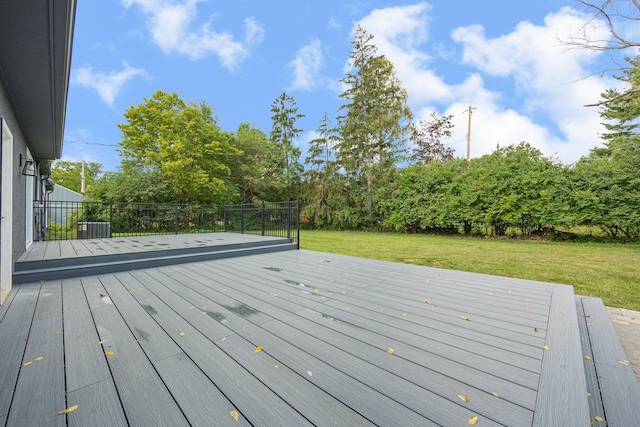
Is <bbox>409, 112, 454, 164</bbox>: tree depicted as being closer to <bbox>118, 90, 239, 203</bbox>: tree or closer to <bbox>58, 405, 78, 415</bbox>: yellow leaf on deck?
<bbox>118, 90, 239, 203</bbox>: tree

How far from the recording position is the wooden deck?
1190mm

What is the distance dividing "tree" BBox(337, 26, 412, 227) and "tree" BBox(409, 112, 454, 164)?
3666mm

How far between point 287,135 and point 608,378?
59.9ft

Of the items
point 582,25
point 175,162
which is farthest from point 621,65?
point 175,162

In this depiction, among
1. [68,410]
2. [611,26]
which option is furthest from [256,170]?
[68,410]

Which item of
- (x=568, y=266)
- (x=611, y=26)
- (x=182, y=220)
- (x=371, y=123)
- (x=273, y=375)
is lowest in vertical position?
(x=568, y=266)

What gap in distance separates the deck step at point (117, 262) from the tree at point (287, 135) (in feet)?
40.2

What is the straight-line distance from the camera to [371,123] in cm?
1458

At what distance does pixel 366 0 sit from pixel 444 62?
527cm

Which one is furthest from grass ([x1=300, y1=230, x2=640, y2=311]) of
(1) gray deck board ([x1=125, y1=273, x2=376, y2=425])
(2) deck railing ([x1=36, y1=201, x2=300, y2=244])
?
(1) gray deck board ([x1=125, y1=273, x2=376, y2=425])

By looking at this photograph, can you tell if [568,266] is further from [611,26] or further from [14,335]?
[14,335]

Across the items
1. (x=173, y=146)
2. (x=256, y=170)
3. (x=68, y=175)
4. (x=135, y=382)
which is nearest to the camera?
(x=135, y=382)

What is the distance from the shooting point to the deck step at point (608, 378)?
1291mm

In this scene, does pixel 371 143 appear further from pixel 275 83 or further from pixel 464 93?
pixel 275 83
